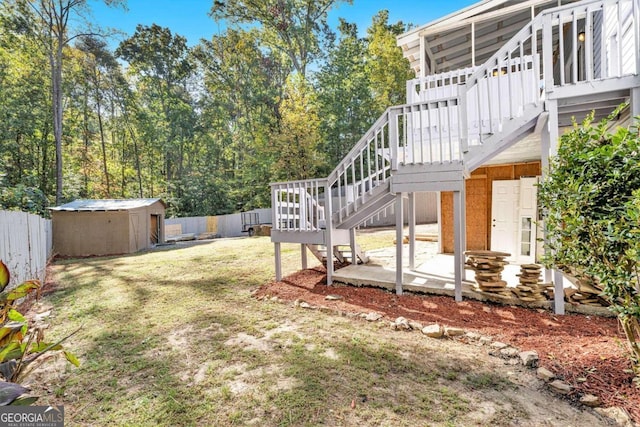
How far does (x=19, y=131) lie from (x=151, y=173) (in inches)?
359

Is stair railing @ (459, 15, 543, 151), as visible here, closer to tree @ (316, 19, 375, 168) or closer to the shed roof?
the shed roof

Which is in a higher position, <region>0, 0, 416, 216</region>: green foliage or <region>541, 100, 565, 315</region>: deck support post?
<region>0, 0, 416, 216</region>: green foliage

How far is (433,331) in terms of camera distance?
10.7ft

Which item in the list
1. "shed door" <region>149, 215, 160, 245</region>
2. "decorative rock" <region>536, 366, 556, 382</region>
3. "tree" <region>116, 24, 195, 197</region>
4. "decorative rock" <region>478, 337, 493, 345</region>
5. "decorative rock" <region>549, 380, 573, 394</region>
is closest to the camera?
"decorative rock" <region>549, 380, 573, 394</region>

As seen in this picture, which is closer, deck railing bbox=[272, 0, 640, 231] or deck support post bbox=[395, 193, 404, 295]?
deck railing bbox=[272, 0, 640, 231]

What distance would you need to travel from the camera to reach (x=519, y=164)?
19.9 feet

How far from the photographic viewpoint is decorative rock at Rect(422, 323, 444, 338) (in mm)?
3234

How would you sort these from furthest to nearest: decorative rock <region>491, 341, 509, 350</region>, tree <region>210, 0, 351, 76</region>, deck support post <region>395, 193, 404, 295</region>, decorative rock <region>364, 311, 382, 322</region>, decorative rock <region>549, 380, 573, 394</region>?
tree <region>210, 0, 351, 76</region>, deck support post <region>395, 193, 404, 295</region>, decorative rock <region>364, 311, 382, 322</region>, decorative rock <region>491, 341, 509, 350</region>, decorative rock <region>549, 380, 573, 394</region>

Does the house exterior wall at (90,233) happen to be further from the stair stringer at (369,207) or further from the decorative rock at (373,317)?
the decorative rock at (373,317)

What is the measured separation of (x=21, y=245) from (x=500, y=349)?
761 cm

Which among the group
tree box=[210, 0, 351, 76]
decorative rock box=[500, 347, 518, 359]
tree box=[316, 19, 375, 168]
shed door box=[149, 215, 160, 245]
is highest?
tree box=[210, 0, 351, 76]

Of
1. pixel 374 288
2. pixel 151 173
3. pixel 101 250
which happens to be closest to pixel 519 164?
pixel 374 288

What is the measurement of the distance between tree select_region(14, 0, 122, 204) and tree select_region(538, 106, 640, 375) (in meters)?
19.0

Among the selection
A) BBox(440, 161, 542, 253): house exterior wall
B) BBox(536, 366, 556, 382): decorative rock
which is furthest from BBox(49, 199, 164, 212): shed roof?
BBox(536, 366, 556, 382): decorative rock
